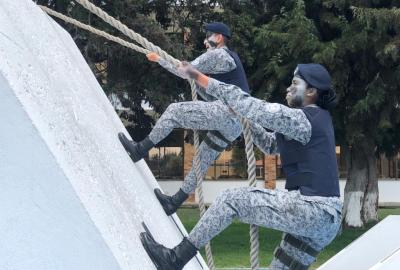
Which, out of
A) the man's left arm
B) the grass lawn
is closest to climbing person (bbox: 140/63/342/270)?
the man's left arm

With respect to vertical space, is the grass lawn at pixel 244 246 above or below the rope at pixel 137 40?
below

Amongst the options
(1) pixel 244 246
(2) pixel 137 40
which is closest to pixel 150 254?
(2) pixel 137 40

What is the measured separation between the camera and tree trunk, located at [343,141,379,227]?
55.7ft

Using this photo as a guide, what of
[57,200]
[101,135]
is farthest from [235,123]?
[57,200]

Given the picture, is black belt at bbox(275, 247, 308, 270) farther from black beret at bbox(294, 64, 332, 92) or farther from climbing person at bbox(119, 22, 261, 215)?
climbing person at bbox(119, 22, 261, 215)

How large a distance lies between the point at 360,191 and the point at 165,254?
46.4 feet

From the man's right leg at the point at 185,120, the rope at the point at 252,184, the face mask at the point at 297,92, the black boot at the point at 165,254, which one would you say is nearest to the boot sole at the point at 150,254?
the black boot at the point at 165,254

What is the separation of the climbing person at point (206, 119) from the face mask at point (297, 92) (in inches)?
46.0

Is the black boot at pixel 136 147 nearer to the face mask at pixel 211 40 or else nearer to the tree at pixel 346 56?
the face mask at pixel 211 40

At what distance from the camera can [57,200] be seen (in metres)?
2.52

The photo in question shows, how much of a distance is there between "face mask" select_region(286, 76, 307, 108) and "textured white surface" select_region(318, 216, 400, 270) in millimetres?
1292

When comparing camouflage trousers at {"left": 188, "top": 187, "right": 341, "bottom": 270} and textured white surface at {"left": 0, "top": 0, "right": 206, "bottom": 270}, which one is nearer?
textured white surface at {"left": 0, "top": 0, "right": 206, "bottom": 270}

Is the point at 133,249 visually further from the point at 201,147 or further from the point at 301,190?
the point at 201,147

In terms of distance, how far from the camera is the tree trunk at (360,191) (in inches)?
669
